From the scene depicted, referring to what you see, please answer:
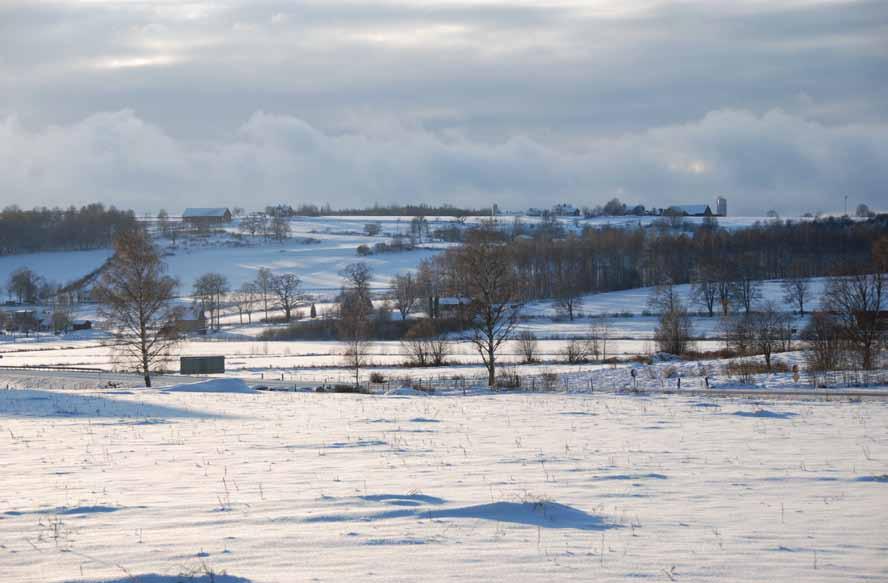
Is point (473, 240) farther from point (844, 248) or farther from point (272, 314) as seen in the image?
point (844, 248)

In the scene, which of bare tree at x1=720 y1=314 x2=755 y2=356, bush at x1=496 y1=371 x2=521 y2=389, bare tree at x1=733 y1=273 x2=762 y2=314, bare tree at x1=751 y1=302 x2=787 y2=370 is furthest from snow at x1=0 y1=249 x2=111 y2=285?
bush at x1=496 y1=371 x2=521 y2=389

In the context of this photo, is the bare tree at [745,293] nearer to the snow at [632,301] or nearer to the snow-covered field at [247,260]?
the snow at [632,301]

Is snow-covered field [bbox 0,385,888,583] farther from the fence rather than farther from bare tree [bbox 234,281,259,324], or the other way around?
bare tree [bbox 234,281,259,324]

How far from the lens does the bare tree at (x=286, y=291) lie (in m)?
110

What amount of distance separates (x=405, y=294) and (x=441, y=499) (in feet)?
312

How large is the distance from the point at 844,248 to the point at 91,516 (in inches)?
5745

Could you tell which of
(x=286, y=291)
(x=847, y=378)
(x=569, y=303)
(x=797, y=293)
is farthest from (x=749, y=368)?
(x=286, y=291)

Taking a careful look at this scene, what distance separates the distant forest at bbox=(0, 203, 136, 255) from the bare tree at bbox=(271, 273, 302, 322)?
206 ft

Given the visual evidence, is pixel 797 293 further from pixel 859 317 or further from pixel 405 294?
pixel 859 317

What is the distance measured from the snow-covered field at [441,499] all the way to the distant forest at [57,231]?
166 meters

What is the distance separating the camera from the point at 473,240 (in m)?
48.0

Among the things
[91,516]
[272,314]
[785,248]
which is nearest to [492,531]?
[91,516]

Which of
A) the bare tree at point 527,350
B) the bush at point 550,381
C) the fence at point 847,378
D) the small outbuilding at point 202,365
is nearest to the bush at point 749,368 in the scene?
the fence at point 847,378

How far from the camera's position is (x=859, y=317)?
49.4 metres
